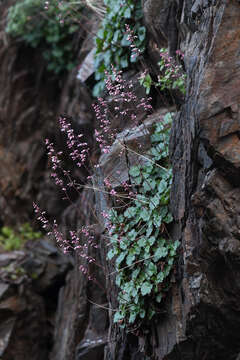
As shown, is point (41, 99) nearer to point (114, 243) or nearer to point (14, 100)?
point (14, 100)

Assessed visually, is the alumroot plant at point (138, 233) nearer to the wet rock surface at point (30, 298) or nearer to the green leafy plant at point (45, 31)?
the wet rock surface at point (30, 298)

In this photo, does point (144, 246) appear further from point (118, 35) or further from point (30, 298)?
point (30, 298)

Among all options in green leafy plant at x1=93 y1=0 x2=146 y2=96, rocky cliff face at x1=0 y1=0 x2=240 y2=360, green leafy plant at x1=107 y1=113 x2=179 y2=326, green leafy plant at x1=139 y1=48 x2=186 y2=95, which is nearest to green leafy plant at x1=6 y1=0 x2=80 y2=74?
green leafy plant at x1=93 y1=0 x2=146 y2=96

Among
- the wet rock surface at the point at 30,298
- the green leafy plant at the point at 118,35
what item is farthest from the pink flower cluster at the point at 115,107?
the wet rock surface at the point at 30,298

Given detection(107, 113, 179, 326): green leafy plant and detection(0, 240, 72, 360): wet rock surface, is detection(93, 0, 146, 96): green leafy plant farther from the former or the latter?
detection(0, 240, 72, 360): wet rock surface

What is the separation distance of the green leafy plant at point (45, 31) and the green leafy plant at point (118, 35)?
7.45ft

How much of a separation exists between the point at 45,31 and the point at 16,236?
3446mm

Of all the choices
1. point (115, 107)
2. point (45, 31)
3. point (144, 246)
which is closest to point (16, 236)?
point (45, 31)

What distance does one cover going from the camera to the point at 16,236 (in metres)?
7.99

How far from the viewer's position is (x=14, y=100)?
26.7ft

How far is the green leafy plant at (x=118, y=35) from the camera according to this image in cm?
461

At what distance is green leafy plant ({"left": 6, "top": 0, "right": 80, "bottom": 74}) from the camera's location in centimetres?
727

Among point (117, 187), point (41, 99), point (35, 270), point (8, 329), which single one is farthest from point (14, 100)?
point (117, 187)

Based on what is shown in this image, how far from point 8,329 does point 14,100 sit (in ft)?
13.1
